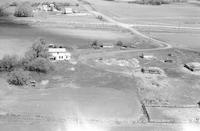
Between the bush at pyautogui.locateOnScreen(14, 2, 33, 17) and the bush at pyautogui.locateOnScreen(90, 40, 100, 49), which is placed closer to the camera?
the bush at pyautogui.locateOnScreen(90, 40, 100, 49)

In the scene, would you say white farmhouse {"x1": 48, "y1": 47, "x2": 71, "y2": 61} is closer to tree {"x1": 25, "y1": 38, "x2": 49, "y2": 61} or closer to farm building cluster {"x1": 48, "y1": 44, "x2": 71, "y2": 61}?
farm building cluster {"x1": 48, "y1": 44, "x2": 71, "y2": 61}

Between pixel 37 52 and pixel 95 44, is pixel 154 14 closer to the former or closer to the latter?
pixel 95 44

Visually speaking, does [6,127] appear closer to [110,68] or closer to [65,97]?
[65,97]

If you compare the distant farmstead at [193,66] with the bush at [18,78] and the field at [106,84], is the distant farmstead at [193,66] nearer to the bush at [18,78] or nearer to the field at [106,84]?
the field at [106,84]

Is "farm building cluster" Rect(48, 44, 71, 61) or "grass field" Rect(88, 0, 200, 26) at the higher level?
"grass field" Rect(88, 0, 200, 26)

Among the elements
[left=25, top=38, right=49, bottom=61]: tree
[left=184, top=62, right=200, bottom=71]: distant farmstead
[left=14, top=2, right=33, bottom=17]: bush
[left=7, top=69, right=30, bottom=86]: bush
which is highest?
[left=14, top=2, right=33, bottom=17]: bush

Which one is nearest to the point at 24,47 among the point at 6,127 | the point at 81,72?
the point at 81,72

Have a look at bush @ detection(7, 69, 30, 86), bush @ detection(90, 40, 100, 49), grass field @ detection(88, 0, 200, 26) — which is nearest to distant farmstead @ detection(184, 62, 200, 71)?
bush @ detection(90, 40, 100, 49)

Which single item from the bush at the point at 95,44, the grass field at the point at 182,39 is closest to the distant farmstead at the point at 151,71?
the bush at the point at 95,44
